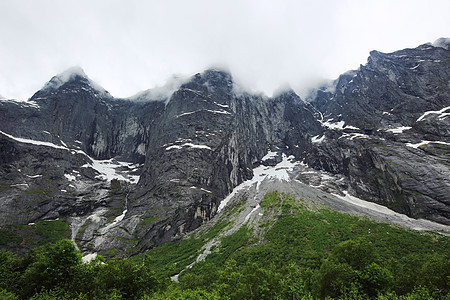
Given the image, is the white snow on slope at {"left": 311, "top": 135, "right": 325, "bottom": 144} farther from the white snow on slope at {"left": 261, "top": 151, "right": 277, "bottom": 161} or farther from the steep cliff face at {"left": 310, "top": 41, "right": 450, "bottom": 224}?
the white snow on slope at {"left": 261, "top": 151, "right": 277, "bottom": 161}

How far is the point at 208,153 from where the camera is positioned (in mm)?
87562

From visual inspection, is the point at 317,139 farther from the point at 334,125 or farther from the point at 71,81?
the point at 71,81

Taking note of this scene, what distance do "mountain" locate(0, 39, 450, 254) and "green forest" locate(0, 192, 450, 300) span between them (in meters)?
16.5

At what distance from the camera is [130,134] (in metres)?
123

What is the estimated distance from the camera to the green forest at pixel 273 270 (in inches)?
828

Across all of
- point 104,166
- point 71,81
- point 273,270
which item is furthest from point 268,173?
point 71,81

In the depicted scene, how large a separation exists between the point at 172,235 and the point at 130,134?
78447 mm

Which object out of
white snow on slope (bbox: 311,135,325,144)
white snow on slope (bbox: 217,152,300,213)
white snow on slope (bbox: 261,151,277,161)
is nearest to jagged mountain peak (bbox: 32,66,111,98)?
white snow on slope (bbox: 217,152,300,213)

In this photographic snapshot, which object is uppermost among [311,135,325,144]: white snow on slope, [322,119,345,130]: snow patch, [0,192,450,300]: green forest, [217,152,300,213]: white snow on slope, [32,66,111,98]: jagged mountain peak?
[32,66,111,98]: jagged mountain peak

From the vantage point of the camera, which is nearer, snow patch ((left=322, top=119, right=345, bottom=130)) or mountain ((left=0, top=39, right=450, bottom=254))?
mountain ((left=0, top=39, right=450, bottom=254))

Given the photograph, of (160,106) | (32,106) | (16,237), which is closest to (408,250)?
(16,237)

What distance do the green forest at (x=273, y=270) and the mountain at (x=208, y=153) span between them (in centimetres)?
1646

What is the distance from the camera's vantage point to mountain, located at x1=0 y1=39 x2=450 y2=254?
63.7m

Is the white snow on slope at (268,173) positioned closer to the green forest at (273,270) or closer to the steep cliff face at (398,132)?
the steep cliff face at (398,132)
